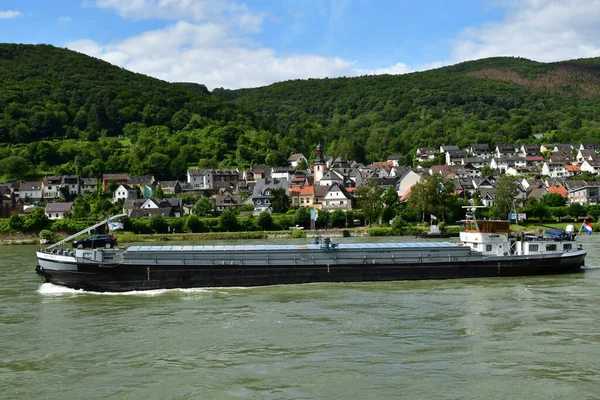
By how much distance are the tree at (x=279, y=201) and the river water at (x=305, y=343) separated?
2270 inches

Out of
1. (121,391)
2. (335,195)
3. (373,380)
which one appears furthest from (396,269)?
(335,195)

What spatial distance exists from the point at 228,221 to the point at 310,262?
145 ft

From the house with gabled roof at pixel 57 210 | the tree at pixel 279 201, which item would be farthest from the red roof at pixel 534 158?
the house with gabled roof at pixel 57 210

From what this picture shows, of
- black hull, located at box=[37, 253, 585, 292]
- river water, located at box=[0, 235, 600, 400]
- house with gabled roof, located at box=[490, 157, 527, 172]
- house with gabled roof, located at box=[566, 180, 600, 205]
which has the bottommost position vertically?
river water, located at box=[0, 235, 600, 400]

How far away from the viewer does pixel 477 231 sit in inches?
1399

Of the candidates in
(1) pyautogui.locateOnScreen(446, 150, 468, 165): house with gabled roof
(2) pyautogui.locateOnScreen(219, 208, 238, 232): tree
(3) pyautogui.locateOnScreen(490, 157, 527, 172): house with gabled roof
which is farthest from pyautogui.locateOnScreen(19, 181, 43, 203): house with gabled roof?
(3) pyautogui.locateOnScreen(490, 157, 527, 172): house with gabled roof

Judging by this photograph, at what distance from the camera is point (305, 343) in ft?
68.2

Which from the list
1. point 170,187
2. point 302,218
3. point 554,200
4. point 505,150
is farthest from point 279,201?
point 505,150

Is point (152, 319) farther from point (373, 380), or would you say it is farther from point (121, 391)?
point (373, 380)

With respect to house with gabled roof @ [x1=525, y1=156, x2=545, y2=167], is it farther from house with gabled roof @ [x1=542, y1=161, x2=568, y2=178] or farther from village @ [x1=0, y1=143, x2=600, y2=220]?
house with gabled roof @ [x1=542, y1=161, x2=568, y2=178]

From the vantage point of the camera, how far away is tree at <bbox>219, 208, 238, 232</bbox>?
76500 millimetres

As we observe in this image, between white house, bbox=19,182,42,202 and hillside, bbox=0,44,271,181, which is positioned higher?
hillside, bbox=0,44,271,181

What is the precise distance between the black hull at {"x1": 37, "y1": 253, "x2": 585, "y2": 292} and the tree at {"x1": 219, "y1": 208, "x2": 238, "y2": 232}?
4425cm

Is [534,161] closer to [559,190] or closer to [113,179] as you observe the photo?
[559,190]
